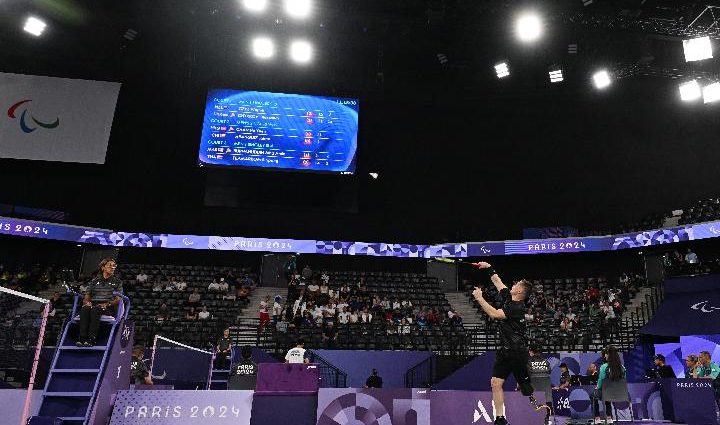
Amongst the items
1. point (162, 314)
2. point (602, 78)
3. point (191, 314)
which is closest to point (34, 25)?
point (162, 314)

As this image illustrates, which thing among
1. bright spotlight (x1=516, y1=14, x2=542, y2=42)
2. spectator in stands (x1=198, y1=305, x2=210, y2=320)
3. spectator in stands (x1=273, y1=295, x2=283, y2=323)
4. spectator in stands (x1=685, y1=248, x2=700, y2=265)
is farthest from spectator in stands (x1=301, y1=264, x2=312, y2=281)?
spectator in stands (x1=685, y1=248, x2=700, y2=265)

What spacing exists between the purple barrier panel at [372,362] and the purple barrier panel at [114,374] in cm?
1034

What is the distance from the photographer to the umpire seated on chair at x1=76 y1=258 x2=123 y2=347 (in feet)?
21.9

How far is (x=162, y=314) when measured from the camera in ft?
62.9

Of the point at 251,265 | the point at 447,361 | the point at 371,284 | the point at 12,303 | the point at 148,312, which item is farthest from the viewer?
the point at 251,265

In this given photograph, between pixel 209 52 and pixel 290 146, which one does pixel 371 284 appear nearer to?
pixel 290 146

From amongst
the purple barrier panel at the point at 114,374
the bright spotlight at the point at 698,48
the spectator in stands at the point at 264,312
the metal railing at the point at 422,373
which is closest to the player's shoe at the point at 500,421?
the purple barrier panel at the point at 114,374

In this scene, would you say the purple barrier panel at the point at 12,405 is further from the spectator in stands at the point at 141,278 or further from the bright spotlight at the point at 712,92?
the bright spotlight at the point at 712,92

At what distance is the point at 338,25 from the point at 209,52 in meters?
6.78

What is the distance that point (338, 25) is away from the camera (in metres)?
19.3

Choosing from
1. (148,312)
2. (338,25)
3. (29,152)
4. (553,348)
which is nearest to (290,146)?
(338,25)

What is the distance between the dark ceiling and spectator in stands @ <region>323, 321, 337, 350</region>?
7595mm

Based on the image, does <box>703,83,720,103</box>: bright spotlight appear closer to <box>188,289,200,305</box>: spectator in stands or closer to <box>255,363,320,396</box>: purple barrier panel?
<box>255,363,320,396</box>: purple barrier panel

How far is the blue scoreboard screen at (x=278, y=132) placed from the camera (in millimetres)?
21641
